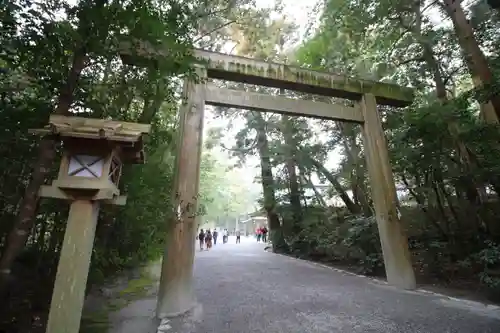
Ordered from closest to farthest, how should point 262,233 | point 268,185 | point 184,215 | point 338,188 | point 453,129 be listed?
point 184,215 < point 453,129 < point 338,188 < point 268,185 < point 262,233

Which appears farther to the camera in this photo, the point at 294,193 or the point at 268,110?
the point at 294,193

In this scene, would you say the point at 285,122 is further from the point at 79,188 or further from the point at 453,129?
the point at 79,188

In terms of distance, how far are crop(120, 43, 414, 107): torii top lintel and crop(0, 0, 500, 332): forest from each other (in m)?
0.71

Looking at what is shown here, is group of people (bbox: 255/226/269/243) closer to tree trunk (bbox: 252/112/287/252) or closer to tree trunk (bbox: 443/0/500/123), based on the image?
tree trunk (bbox: 252/112/287/252)

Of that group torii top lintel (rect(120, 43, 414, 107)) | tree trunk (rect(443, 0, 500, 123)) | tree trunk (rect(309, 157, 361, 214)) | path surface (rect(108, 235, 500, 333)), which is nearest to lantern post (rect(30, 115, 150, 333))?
path surface (rect(108, 235, 500, 333))

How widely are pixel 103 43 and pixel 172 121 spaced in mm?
6253

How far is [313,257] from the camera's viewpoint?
13.5 metres

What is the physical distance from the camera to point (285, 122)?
13.9m

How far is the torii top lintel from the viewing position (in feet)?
23.5

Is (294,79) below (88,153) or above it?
above

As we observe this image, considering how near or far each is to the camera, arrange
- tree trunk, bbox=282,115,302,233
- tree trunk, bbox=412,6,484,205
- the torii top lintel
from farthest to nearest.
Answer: tree trunk, bbox=282,115,302,233 < the torii top lintel < tree trunk, bbox=412,6,484,205

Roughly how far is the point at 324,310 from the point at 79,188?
4.40 m

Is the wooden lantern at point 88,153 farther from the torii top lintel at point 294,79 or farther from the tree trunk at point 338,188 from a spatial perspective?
the tree trunk at point 338,188

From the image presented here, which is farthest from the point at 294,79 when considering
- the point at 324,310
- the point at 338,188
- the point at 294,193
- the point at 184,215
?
the point at 294,193
